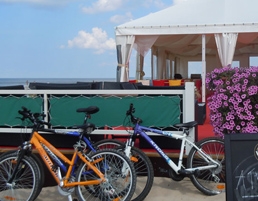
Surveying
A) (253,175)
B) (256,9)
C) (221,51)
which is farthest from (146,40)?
(253,175)

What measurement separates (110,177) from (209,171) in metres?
1.19

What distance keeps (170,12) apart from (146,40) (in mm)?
1160

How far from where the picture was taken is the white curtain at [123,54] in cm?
1039

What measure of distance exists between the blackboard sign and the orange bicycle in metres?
1.26

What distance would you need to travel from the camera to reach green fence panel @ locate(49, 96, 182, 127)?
5477mm

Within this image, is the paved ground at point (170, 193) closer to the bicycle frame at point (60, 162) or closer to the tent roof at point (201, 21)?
the bicycle frame at point (60, 162)

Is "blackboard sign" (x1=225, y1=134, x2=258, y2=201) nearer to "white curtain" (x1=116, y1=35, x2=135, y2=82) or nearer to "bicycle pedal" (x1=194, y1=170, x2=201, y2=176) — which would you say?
"bicycle pedal" (x1=194, y1=170, x2=201, y2=176)

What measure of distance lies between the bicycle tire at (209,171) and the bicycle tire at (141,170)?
1.76 feet

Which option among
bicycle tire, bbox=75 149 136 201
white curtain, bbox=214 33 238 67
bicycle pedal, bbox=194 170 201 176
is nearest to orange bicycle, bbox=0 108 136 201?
bicycle tire, bbox=75 149 136 201

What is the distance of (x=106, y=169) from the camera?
165 inches

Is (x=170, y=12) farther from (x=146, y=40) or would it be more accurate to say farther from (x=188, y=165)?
(x=188, y=165)

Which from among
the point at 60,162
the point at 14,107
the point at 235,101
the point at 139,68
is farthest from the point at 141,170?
the point at 139,68

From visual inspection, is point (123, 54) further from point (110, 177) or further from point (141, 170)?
point (110, 177)

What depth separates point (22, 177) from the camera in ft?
14.0
